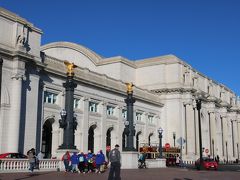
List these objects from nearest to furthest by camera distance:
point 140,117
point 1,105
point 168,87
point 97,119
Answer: point 1,105, point 97,119, point 140,117, point 168,87

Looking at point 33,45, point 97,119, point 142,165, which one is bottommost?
point 142,165

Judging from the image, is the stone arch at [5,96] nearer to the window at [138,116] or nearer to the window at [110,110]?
the window at [110,110]

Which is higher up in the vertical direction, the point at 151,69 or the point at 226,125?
the point at 151,69

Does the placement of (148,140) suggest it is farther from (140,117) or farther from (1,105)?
(1,105)

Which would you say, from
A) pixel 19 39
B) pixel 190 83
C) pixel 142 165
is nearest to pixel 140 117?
pixel 190 83

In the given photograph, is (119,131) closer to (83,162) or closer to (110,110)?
(110,110)

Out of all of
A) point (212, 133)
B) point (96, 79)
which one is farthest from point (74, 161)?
point (212, 133)

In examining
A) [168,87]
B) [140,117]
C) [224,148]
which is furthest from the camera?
[224,148]

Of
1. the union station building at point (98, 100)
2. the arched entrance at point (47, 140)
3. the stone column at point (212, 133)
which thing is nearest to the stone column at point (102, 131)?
the union station building at point (98, 100)

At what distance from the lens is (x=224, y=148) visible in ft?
299

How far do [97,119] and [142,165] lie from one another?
1628 centimetres

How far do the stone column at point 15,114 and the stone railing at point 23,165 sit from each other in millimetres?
9603

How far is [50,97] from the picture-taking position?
48.1 m

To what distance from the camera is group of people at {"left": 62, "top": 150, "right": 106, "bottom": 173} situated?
29141 mm
